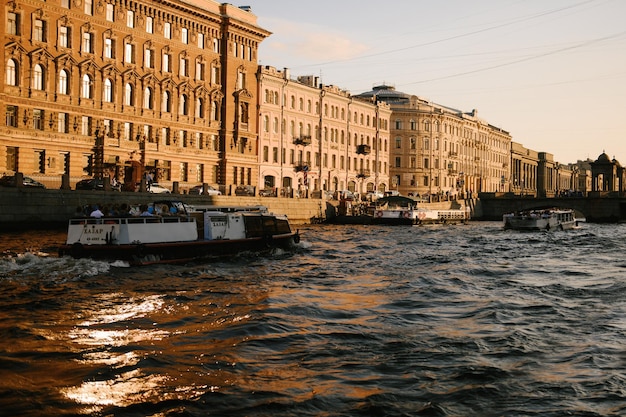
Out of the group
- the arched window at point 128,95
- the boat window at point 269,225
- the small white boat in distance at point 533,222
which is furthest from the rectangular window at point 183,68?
the boat window at point 269,225

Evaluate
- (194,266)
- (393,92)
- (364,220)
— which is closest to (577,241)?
(364,220)

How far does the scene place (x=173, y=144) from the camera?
222ft

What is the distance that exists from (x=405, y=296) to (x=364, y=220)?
49898 mm

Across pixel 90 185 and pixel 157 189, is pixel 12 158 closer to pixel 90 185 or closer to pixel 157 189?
pixel 90 185

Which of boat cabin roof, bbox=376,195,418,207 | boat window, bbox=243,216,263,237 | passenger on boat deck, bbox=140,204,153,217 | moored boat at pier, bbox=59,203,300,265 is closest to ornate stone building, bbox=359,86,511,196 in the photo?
boat cabin roof, bbox=376,195,418,207

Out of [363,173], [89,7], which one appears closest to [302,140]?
[363,173]

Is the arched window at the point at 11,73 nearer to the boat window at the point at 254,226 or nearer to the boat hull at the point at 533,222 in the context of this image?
the boat window at the point at 254,226

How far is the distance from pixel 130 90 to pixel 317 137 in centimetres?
3182

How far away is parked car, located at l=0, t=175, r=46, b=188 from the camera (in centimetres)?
4328

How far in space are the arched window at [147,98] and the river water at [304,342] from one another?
38204 millimetres

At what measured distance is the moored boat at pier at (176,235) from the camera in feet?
89.3

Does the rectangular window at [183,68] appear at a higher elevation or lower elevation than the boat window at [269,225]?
higher

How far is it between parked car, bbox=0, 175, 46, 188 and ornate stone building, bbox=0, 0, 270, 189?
4.29 ft

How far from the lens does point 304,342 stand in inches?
591
